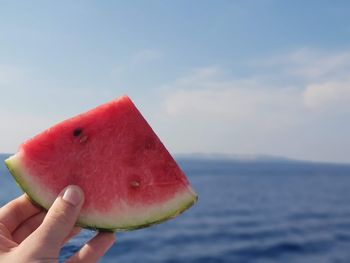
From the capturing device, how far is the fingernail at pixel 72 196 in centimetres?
211

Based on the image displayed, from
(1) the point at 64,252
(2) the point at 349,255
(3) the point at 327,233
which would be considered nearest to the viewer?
(1) the point at 64,252

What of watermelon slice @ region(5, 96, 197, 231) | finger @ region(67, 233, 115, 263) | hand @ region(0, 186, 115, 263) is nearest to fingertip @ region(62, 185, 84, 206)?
hand @ region(0, 186, 115, 263)

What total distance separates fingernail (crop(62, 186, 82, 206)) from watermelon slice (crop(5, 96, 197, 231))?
0.13m

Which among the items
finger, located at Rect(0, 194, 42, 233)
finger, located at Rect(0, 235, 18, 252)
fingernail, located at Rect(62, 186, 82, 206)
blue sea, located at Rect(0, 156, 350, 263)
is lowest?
blue sea, located at Rect(0, 156, 350, 263)

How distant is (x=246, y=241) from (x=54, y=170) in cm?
1542

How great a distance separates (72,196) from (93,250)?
0.37 metres

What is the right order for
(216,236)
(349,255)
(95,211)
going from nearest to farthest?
(95,211) < (349,255) < (216,236)

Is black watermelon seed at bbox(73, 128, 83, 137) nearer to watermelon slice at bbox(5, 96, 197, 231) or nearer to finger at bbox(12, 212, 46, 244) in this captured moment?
watermelon slice at bbox(5, 96, 197, 231)

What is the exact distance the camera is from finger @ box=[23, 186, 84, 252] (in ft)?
6.54

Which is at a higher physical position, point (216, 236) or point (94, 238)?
point (94, 238)

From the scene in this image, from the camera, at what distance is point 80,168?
2.31 m

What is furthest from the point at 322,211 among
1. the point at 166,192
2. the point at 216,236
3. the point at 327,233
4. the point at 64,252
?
the point at 166,192

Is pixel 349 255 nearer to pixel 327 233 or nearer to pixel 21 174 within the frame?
pixel 327 233

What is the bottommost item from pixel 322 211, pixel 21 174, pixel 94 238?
pixel 322 211
